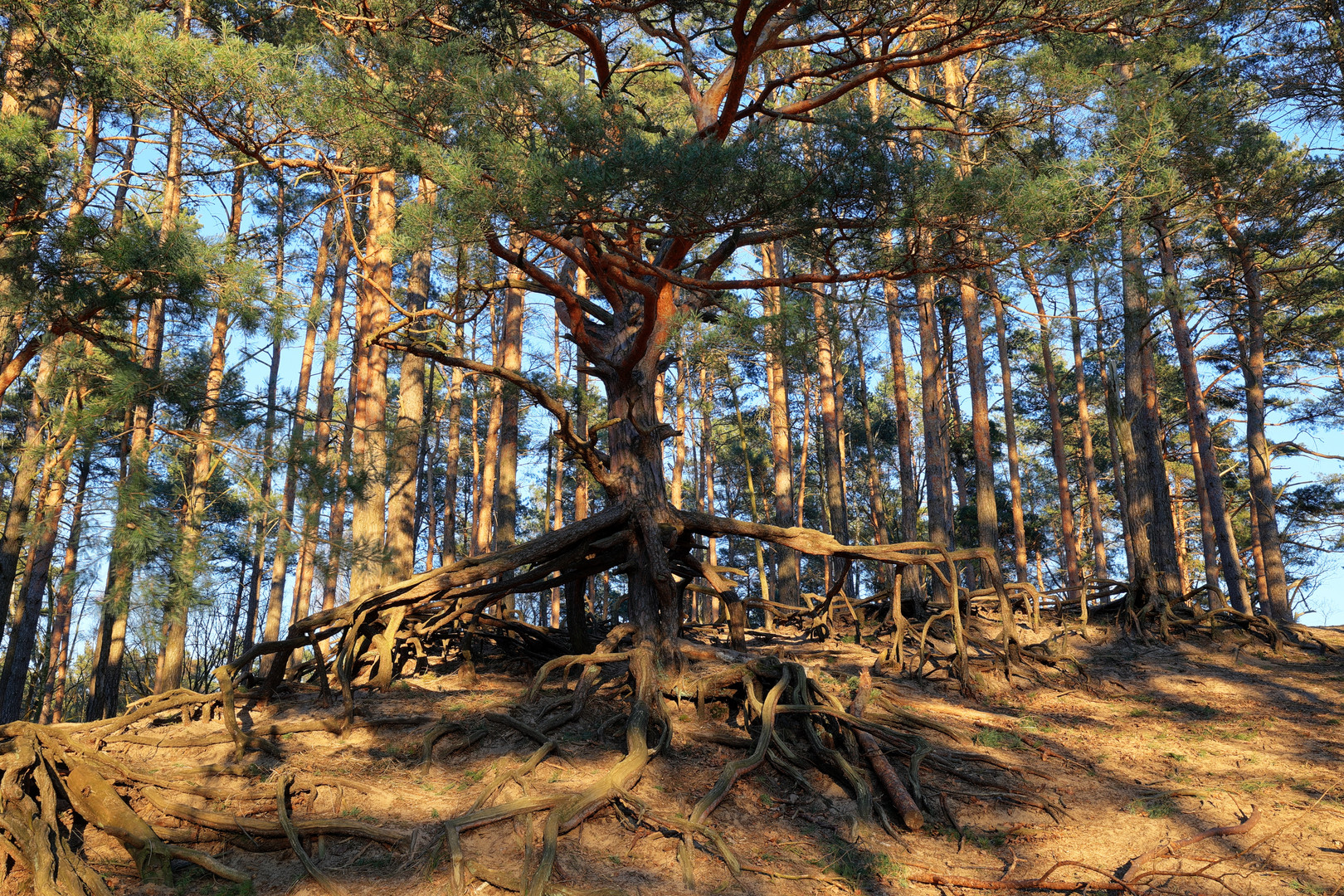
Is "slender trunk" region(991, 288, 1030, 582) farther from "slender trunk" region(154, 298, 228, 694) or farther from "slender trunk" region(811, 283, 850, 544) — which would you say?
"slender trunk" region(154, 298, 228, 694)

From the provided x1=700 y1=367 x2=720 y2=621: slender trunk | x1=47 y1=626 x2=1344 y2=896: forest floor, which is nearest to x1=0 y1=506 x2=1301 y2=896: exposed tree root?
x1=47 y1=626 x2=1344 y2=896: forest floor

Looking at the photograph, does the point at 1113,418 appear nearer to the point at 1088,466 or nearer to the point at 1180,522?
the point at 1088,466

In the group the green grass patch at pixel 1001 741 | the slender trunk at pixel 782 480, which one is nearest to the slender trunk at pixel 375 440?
the green grass patch at pixel 1001 741

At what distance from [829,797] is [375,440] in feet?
20.7

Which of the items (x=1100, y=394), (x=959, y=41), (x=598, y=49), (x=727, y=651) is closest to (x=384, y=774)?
(x=727, y=651)

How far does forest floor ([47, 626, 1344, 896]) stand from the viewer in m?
4.54

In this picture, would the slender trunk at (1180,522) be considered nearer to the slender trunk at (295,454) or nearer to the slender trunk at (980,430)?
the slender trunk at (980,430)

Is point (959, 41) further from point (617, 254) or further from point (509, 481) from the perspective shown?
point (509, 481)

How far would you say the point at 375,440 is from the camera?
9.43m

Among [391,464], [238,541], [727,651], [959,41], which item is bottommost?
[727,651]

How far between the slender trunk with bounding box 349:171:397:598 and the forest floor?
2122 millimetres

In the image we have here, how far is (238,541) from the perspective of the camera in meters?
7.98

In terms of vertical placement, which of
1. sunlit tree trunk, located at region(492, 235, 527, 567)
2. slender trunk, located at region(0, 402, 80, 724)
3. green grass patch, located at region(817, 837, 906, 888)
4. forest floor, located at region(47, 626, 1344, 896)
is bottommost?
green grass patch, located at region(817, 837, 906, 888)

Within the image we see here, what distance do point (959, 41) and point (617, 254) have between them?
10.5 feet
